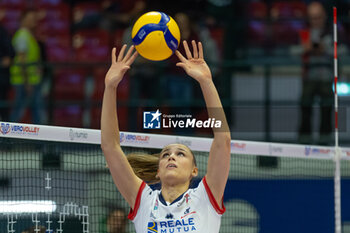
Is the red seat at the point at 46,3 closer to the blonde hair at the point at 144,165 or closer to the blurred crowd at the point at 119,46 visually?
the blurred crowd at the point at 119,46

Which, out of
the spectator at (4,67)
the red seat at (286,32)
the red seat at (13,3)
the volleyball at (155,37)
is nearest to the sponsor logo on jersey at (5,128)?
the volleyball at (155,37)

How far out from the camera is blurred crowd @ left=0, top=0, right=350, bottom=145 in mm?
12250

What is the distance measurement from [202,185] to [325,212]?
548 centimetres

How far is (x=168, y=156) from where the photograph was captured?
18.8 ft

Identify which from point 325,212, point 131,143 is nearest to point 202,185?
point 131,143

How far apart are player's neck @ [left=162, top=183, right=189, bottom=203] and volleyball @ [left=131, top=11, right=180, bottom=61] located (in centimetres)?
133

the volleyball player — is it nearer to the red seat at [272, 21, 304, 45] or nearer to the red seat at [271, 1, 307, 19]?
the red seat at [272, 21, 304, 45]

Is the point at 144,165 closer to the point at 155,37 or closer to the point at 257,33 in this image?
the point at 155,37

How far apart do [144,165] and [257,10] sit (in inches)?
393

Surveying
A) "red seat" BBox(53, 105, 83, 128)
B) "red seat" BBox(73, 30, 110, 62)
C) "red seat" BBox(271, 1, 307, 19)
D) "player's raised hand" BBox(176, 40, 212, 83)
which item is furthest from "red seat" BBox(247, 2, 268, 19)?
"player's raised hand" BBox(176, 40, 212, 83)

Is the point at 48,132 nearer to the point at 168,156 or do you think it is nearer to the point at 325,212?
the point at 168,156

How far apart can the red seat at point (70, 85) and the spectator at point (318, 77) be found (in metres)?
4.38

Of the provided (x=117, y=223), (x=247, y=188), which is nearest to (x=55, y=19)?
(x=247, y=188)

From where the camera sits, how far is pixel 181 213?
18.1ft
